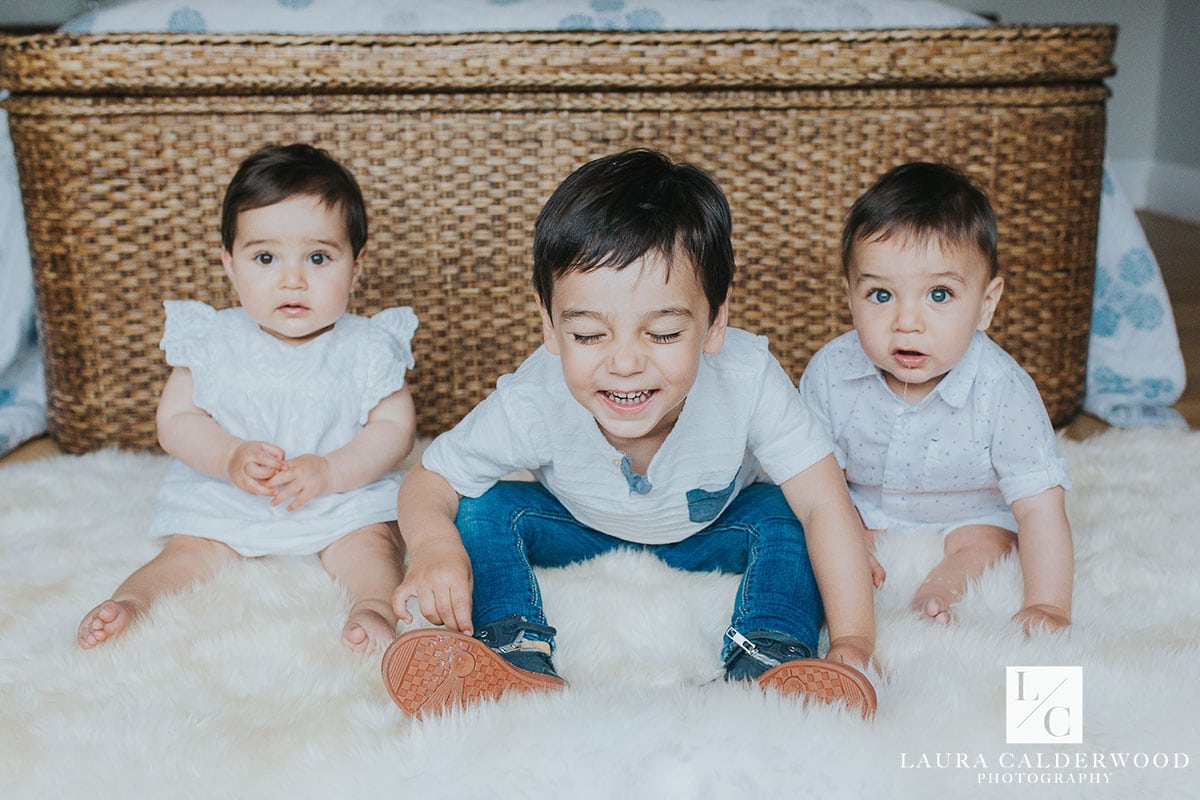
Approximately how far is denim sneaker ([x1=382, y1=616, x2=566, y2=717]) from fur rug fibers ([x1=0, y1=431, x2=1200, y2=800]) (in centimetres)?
3

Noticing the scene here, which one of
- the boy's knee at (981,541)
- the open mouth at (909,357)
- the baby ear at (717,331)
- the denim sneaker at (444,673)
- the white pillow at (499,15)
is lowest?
the boy's knee at (981,541)

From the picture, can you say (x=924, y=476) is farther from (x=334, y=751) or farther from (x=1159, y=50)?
(x=1159, y=50)

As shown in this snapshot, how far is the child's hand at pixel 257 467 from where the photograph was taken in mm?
1080

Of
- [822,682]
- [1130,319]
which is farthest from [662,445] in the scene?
[1130,319]

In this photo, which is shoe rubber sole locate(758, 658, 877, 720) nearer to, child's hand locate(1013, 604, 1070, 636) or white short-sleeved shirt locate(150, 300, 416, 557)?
child's hand locate(1013, 604, 1070, 636)

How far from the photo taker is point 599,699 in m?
0.79

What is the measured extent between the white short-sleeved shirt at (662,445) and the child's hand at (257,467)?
0.16m

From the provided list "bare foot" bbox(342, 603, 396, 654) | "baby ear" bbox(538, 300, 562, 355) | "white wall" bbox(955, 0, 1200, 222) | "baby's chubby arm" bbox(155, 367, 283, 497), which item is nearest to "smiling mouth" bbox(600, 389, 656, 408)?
"baby ear" bbox(538, 300, 562, 355)

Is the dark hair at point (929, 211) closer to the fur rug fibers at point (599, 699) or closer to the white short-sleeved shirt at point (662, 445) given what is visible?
the white short-sleeved shirt at point (662, 445)

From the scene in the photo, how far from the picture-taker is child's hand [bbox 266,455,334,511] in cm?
109

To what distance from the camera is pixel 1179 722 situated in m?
0.76

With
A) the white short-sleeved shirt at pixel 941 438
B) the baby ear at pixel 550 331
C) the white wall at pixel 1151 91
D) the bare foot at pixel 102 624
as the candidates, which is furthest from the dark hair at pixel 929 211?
the white wall at pixel 1151 91

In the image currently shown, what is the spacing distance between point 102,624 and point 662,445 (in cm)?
50

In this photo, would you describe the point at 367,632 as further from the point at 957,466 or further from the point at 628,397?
the point at 957,466
